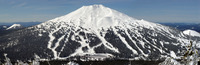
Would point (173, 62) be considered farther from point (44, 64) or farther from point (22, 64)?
point (44, 64)

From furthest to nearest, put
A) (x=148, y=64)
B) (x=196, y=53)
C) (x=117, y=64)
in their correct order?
(x=117, y=64)
(x=148, y=64)
(x=196, y=53)

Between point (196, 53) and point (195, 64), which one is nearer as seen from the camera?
point (196, 53)

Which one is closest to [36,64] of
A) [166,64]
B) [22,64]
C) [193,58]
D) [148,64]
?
[22,64]

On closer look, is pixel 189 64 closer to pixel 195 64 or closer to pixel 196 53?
pixel 195 64

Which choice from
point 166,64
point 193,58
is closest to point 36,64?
point 166,64

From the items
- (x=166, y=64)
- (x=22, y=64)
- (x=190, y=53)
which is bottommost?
(x=166, y=64)

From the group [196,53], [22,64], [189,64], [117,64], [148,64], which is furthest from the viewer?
[117,64]

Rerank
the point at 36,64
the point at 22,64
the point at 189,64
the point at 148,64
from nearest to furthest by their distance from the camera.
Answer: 1. the point at 189,64
2. the point at 22,64
3. the point at 36,64
4. the point at 148,64

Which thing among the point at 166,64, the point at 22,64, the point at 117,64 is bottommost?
the point at 117,64

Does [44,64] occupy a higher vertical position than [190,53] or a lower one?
lower
